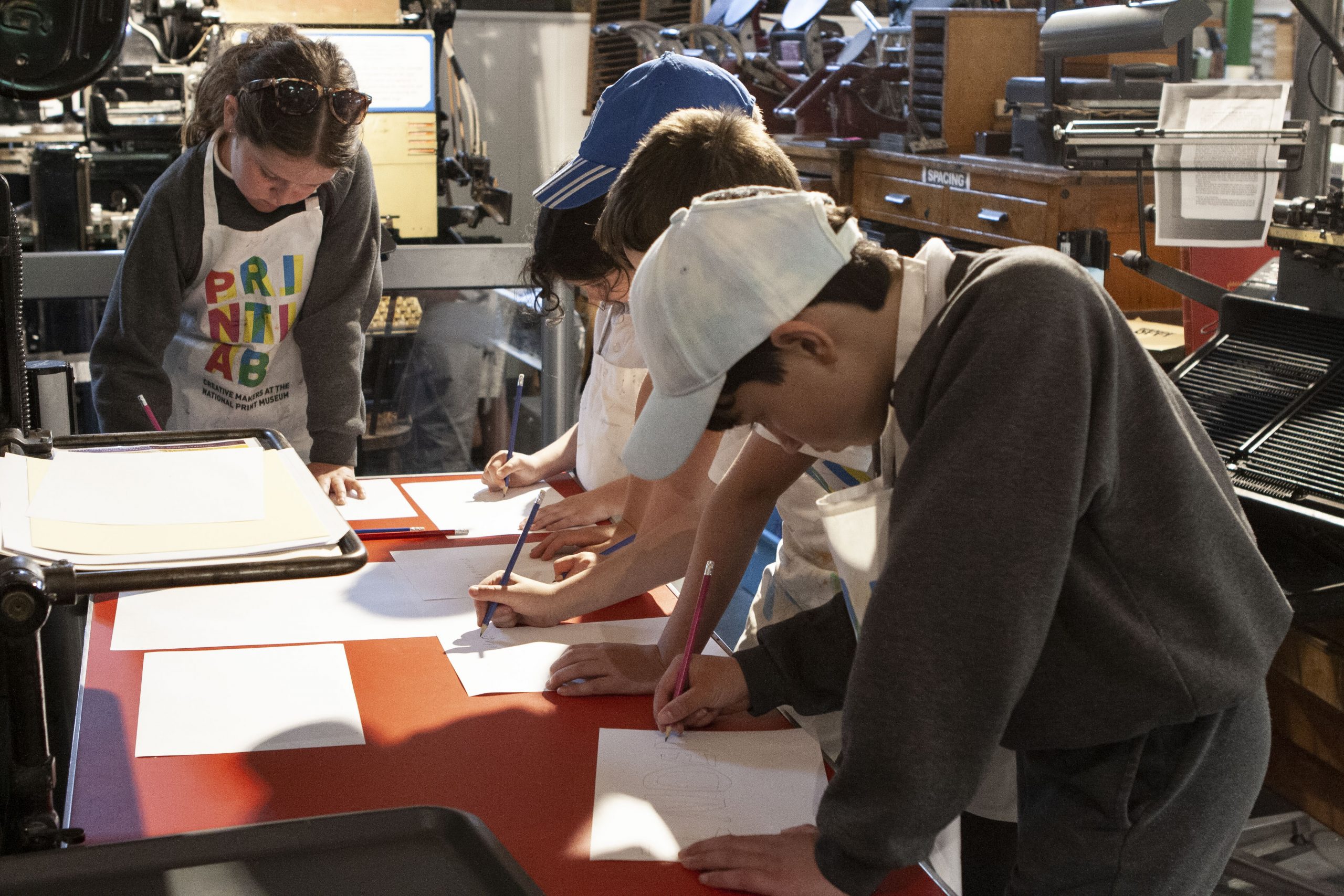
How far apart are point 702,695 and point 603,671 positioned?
0.43ft

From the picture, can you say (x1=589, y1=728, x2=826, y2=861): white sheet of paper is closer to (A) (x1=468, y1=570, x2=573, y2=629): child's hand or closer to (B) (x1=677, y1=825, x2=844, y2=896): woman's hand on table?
(B) (x1=677, y1=825, x2=844, y2=896): woman's hand on table

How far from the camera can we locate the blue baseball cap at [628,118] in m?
1.39

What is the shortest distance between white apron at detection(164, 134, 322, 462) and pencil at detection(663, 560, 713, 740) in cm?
107

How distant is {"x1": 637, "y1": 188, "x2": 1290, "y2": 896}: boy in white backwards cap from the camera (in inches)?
26.6

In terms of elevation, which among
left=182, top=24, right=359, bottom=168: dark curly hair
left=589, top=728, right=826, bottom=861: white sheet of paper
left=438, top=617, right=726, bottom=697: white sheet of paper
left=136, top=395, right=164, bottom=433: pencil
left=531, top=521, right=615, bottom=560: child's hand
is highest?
left=182, top=24, right=359, bottom=168: dark curly hair

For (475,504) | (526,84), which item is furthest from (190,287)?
(526,84)

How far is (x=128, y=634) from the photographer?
128cm

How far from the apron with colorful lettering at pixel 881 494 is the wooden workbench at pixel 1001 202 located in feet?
5.68

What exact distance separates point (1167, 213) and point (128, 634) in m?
1.53

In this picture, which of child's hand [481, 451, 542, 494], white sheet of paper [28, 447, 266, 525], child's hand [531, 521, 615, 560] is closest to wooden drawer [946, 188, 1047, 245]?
child's hand [481, 451, 542, 494]

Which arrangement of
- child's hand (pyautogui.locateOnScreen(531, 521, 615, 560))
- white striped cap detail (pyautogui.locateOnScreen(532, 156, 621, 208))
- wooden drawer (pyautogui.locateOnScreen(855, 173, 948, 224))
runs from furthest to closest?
wooden drawer (pyautogui.locateOnScreen(855, 173, 948, 224)), child's hand (pyautogui.locateOnScreen(531, 521, 615, 560)), white striped cap detail (pyautogui.locateOnScreen(532, 156, 621, 208))

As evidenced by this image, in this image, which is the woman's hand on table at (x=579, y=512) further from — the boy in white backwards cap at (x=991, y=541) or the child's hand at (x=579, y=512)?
the boy in white backwards cap at (x=991, y=541)

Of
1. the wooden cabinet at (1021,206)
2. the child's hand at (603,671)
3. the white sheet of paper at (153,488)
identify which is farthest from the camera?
the wooden cabinet at (1021,206)

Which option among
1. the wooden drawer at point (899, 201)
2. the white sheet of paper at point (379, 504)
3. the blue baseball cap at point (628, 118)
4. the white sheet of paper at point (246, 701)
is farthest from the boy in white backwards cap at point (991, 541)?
the wooden drawer at point (899, 201)
